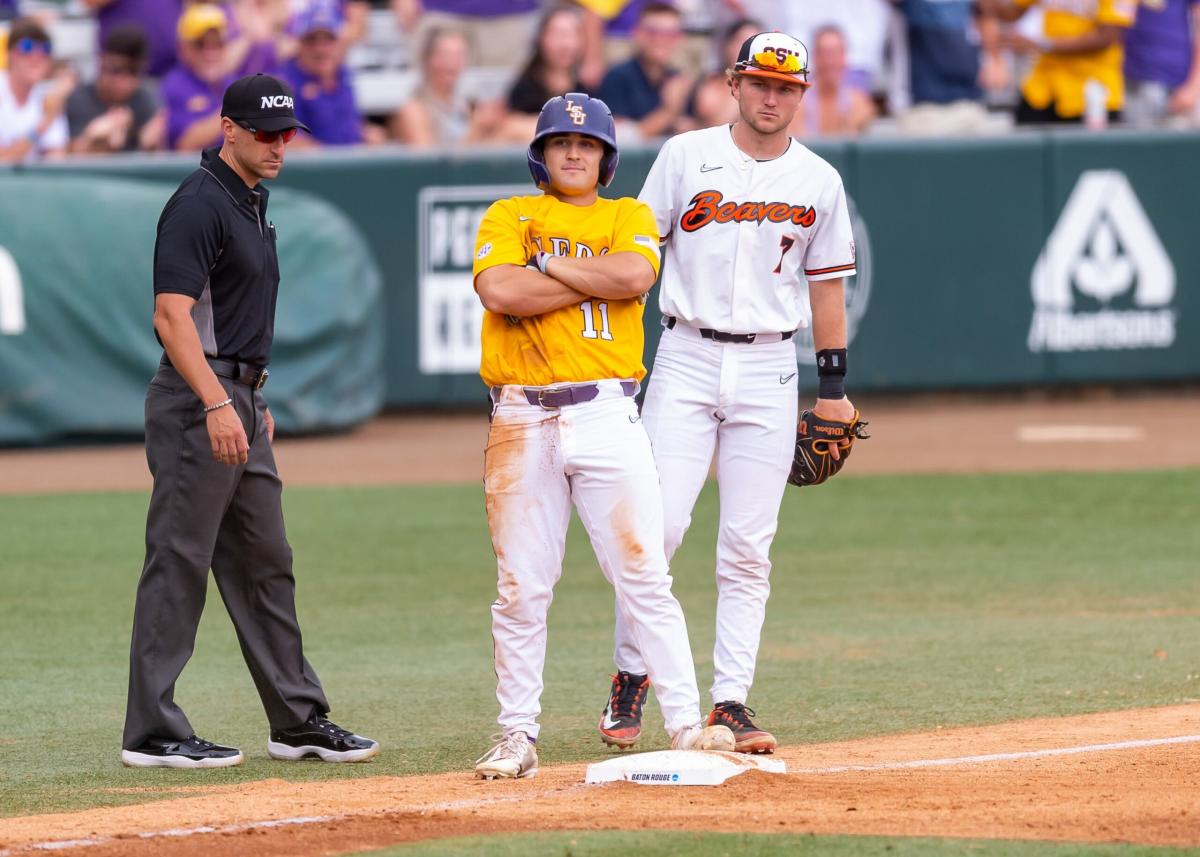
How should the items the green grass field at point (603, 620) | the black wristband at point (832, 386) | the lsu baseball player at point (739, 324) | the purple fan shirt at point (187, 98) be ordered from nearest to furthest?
the lsu baseball player at point (739, 324) → the black wristband at point (832, 386) → the green grass field at point (603, 620) → the purple fan shirt at point (187, 98)

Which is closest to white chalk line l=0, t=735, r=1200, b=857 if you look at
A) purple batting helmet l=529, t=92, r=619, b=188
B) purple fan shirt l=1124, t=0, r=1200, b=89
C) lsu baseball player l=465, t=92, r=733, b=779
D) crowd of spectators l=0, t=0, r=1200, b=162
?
lsu baseball player l=465, t=92, r=733, b=779

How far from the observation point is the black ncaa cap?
6176 millimetres

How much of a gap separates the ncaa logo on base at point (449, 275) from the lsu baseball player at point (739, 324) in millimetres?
8978

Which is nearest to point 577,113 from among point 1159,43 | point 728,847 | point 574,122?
point 574,122

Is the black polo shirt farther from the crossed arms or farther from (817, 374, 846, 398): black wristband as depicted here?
(817, 374, 846, 398): black wristband

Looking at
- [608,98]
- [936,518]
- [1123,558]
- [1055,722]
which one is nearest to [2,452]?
[608,98]

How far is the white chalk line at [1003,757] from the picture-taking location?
5828mm

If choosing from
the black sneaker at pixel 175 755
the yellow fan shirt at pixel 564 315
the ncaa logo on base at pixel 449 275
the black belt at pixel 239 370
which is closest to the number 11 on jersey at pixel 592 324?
the yellow fan shirt at pixel 564 315

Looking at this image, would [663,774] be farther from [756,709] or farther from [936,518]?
[936,518]

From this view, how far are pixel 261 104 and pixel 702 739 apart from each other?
2.36 m

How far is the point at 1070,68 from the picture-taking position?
1659cm

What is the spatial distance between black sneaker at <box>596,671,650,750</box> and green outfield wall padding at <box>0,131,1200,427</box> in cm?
924

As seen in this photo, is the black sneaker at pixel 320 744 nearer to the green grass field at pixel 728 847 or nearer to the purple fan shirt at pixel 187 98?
the green grass field at pixel 728 847

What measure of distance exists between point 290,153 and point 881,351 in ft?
16.1
